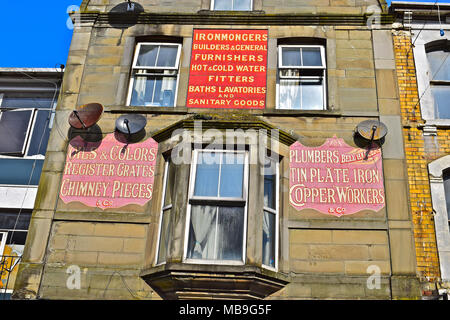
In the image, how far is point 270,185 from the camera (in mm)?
8383

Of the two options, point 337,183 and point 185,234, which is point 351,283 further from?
point 185,234

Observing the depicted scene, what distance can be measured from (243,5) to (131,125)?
4.15m

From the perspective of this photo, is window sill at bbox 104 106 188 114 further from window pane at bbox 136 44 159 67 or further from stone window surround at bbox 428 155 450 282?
stone window surround at bbox 428 155 450 282

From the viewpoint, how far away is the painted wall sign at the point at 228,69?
30.4ft

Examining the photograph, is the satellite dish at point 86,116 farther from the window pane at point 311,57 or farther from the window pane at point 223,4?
the window pane at point 311,57

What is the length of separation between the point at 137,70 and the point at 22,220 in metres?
3.91

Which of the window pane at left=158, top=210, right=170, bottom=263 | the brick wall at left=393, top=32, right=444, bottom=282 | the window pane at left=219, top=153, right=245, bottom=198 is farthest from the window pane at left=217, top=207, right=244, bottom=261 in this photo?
the brick wall at left=393, top=32, right=444, bottom=282

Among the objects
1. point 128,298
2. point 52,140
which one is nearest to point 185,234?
point 128,298

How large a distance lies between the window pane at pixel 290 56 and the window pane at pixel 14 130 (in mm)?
5846

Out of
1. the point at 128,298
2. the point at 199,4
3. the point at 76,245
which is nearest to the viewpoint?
the point at 128,298

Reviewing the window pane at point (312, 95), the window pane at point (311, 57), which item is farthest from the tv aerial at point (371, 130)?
the window pane at point (311, 57)

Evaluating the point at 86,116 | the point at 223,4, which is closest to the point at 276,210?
the point at 86,116

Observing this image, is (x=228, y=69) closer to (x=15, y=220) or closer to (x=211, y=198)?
(x=211, y=198)

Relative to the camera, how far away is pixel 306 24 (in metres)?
10.1
